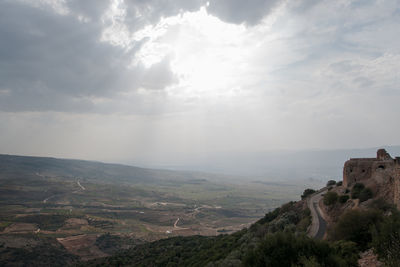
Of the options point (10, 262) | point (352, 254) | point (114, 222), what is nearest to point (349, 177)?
point (352, 254)

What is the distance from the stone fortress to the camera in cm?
1908

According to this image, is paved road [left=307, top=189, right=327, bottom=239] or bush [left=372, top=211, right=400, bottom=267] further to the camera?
paved road [left=307, top=189, right=327, bottom=239]

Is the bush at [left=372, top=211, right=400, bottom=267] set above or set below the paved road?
above

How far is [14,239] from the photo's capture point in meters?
55.4

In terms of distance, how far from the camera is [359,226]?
620 inches

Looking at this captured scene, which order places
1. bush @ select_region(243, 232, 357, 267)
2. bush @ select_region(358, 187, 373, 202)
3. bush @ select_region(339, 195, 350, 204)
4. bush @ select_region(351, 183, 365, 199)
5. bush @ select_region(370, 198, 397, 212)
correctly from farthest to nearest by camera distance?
bush @ select_region(339, 195, 350, 204) → bush @ select_region(351, 183, 365, 199) → bush @ select_region(358, 187, 373, 202) → bush @ select_region(370, 198, 397, 212) → bush @ select_region(243, 232, 357, 267)

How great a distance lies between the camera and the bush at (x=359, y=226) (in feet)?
50.6

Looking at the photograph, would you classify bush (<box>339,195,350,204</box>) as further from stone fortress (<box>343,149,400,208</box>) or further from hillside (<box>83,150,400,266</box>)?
stone fortress (<box>343,149,400,208</box>)

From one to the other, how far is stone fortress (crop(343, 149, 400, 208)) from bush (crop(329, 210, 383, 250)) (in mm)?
3371

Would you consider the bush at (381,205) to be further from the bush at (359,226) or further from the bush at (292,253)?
the bush at (292,253)

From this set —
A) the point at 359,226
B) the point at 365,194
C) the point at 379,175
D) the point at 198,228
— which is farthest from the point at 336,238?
the point at 198,228

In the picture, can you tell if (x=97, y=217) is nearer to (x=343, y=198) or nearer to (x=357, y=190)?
(x=343, y=198)

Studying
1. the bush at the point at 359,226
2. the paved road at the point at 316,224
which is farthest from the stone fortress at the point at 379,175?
the paved road at the point at 316,224

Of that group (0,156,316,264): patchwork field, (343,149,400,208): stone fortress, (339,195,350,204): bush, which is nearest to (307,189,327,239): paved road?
(339,195,350,204): bush
